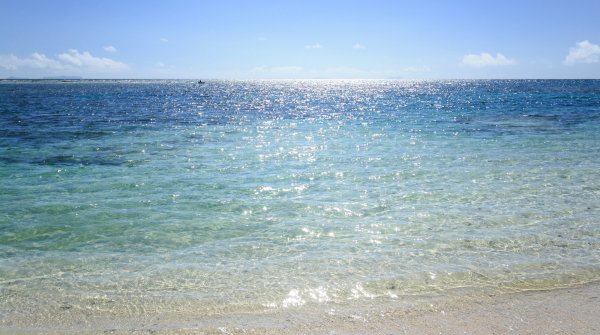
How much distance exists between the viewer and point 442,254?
25.5 feet

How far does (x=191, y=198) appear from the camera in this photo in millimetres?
11859

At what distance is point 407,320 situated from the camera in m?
5.59

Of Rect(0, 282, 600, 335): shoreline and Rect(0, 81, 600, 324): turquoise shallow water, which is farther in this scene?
Rect(0, 81, 600, 324): turquoise shallow water

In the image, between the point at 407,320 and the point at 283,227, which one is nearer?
the point at 407,320

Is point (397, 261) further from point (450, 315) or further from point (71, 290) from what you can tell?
point (71, 290)

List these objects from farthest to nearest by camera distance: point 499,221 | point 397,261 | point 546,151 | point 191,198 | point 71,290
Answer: point 546,151, point 191,198, point 499,221, point 397,261, point 71,290

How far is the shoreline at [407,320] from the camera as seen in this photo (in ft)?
17.6

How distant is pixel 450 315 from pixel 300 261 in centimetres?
278

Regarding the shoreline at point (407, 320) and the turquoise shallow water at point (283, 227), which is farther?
the turquoise shallow water at point (283, 227)

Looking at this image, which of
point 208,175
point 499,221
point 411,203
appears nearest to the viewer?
point 499,221

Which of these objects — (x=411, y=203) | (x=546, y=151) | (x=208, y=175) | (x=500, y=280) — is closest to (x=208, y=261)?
(x=500, y=280)

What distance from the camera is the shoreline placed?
536cm

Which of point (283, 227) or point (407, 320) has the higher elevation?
point (283, 227)

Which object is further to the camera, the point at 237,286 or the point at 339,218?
the point at 339,218
